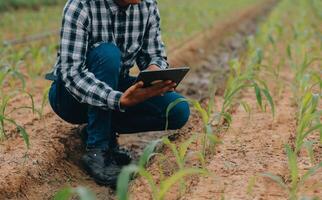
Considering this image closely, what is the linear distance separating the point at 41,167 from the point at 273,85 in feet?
8.63

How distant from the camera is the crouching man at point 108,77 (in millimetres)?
3143

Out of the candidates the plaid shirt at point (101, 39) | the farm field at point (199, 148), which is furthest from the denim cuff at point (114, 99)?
the farm field at point (199, 148)

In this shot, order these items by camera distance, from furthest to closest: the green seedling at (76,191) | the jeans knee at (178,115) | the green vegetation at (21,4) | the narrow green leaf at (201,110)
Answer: the green vegetation at (21,4), the jeans knee at (178,115), the narrow green leaf at (201,110), the green seedling at (76,191)

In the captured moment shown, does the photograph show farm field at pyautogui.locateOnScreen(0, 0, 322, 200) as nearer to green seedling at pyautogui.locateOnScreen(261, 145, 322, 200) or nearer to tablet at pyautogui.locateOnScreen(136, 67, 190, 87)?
green seedling at pyautogui.locateOnScreen(261, 145, 322, 200)

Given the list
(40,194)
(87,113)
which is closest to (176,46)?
(87,113)

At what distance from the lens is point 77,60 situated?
316 centimetres

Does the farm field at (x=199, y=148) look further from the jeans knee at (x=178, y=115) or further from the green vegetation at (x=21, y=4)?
the green vegetation at (x=21, y=4)

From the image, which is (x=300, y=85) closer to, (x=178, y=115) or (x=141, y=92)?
(x=178, y=115)

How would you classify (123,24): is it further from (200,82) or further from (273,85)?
(200,82)

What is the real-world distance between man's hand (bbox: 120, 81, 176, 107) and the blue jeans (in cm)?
23

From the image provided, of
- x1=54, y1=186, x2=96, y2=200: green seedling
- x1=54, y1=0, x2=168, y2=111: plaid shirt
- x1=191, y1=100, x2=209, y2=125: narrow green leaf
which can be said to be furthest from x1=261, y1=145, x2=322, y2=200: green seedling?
x1=54, y1=0, x2=168, y2=111: plaid shirt

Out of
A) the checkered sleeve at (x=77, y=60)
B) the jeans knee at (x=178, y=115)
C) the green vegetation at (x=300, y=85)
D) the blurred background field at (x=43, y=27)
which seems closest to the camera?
the green vegetation at (x=300, y=85)

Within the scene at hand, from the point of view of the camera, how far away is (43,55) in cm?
637

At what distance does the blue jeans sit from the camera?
3.25 meters
